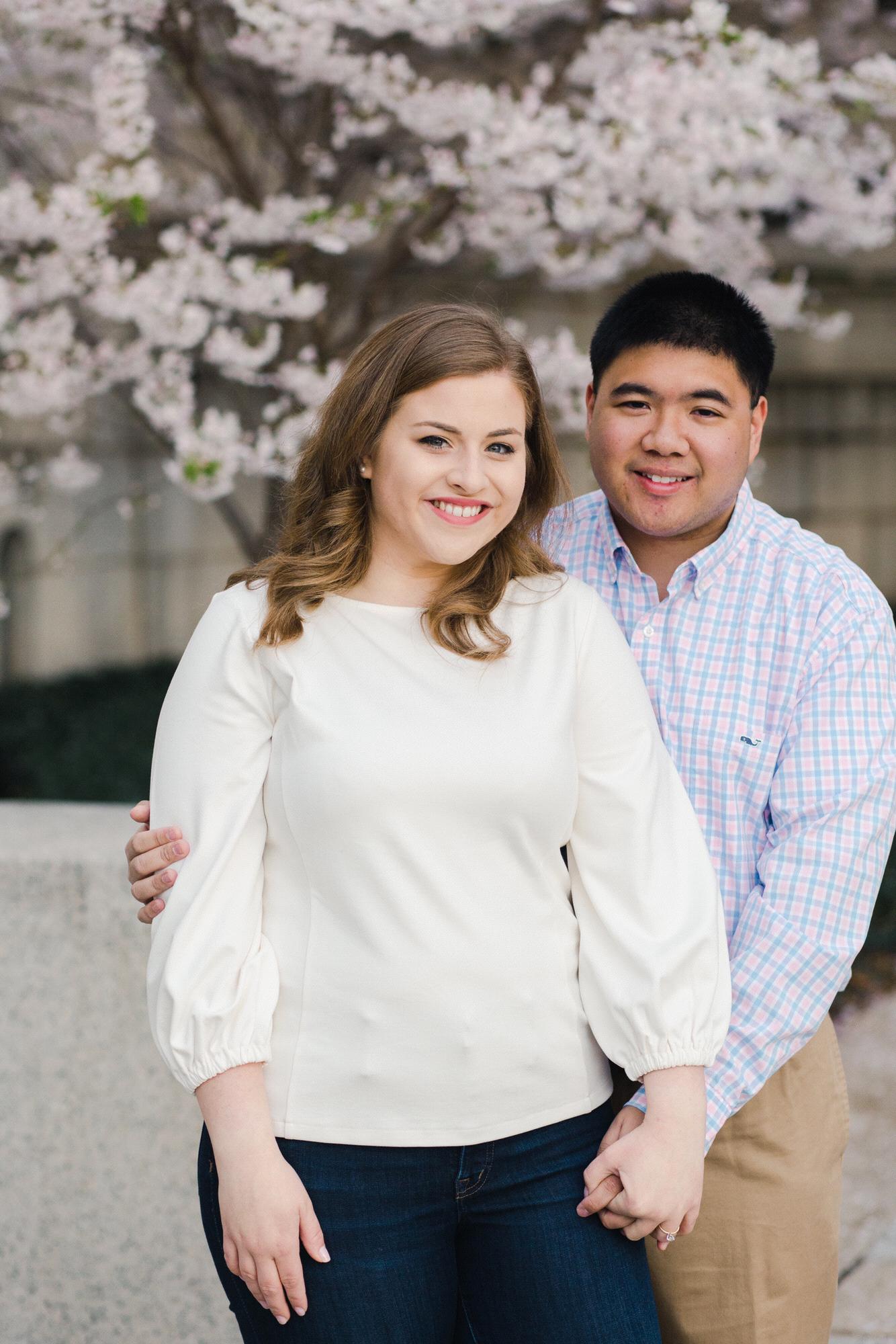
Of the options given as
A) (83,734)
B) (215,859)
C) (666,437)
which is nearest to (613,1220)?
(215,859)

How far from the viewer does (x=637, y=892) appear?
5.93 ft

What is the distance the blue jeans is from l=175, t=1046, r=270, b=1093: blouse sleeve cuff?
0.12m

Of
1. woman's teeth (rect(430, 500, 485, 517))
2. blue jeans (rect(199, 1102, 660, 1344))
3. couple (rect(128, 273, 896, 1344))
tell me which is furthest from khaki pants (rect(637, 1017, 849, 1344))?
woman's teeth (rect(430, 500, 485, 517))

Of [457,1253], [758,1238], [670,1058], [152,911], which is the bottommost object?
[758,1238]

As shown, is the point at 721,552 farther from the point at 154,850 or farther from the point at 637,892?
the point at 154,850

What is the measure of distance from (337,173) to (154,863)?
4.78m

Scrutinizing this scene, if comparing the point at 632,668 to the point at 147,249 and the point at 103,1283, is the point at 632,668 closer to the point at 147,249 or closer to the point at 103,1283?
the point at 103,1283

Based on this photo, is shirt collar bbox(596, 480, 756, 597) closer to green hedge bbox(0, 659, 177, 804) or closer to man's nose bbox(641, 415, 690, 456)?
Answer: man's nose bbox(641, 415, 690, 456)

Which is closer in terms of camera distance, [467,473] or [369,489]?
[467,473]

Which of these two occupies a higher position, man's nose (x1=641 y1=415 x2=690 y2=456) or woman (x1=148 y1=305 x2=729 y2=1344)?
man's nose (x1=641 y1=415 x2=690 y2=456)

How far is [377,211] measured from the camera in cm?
502

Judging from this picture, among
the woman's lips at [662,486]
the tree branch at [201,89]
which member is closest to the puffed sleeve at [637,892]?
the woman's lips at [662,486]

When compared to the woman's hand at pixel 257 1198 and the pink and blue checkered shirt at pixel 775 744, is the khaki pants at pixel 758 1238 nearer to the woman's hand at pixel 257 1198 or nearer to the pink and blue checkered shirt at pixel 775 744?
the pink and blue checkered shirt at pixel 775 744

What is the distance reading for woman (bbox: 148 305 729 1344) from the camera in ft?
5.56
